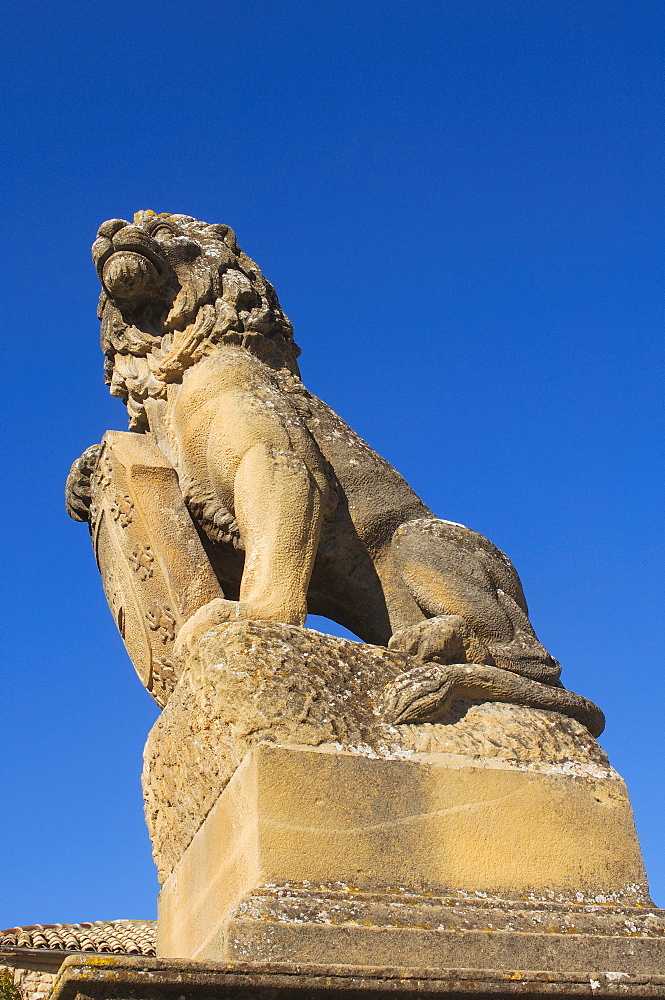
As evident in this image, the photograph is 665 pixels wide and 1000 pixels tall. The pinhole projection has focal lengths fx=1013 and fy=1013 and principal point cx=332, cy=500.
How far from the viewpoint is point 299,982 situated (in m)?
2.74

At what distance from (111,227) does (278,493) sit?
165 cm

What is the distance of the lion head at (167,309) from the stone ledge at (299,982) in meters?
2.84

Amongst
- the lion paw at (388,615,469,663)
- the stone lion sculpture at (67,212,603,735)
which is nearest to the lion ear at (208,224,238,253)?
the stone lion sculpture at (67,212,603,735)

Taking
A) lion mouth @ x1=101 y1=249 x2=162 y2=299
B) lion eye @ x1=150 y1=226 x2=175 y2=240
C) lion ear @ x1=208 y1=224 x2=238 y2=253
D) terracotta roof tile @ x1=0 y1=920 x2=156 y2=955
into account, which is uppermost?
lion ear @ x1=208 y1=224 x2=238 y2=253

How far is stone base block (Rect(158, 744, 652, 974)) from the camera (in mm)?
3123

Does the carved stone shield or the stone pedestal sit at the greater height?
the carved stone shield

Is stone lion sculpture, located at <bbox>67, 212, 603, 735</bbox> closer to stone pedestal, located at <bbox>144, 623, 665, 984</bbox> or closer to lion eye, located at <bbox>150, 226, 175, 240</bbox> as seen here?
lion eye, located at <bbox>150, 226, 175, 240</bbox>

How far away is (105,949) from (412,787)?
4.06 m

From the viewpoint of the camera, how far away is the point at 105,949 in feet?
21.9

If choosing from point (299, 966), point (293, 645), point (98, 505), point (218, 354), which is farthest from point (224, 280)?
point (299, 966)

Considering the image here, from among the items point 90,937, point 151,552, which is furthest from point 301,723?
point 90,937

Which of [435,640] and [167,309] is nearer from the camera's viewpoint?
[435,640]

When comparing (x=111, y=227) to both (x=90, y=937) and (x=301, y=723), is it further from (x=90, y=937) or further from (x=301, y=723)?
(x=90, y=937)

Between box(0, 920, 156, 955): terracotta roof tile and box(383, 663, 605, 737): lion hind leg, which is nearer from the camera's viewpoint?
box(383, 663, 605, 737): lion hind leg
